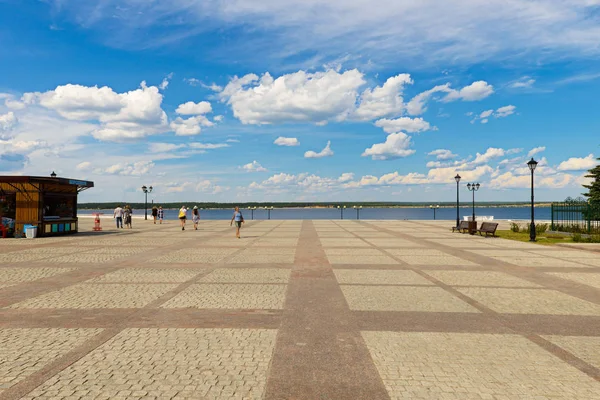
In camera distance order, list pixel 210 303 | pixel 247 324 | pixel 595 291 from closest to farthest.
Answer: pixel 247 324 → pixel 210 303 → pixel 595 291

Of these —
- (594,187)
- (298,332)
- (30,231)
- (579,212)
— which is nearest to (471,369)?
(298,332)

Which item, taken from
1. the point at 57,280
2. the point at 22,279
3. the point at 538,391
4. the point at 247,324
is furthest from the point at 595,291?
the point at 22,279

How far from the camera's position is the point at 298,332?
6.04 meters

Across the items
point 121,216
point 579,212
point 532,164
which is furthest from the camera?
point 121,216

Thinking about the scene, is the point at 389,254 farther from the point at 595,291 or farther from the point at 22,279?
the point at 22,279

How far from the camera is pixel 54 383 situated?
439cm

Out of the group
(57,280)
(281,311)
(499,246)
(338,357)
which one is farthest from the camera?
(499,246)

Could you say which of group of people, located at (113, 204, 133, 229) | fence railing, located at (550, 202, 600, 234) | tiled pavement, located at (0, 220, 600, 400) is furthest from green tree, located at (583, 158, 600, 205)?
group of people, located at (113, 204, 133, 229)

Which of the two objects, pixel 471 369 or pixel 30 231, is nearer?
pixel 471 369

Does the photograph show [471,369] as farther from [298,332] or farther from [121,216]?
[121,216]

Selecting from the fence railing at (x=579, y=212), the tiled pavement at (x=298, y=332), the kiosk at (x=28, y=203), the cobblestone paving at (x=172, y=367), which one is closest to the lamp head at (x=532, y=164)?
the fence railing at (x=579, y=212)

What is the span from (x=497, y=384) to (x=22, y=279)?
11137 mm

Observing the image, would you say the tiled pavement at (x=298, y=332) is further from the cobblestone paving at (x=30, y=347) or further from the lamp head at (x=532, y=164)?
the lamp head at (x=532, y=164)

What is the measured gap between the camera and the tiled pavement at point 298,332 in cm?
435
